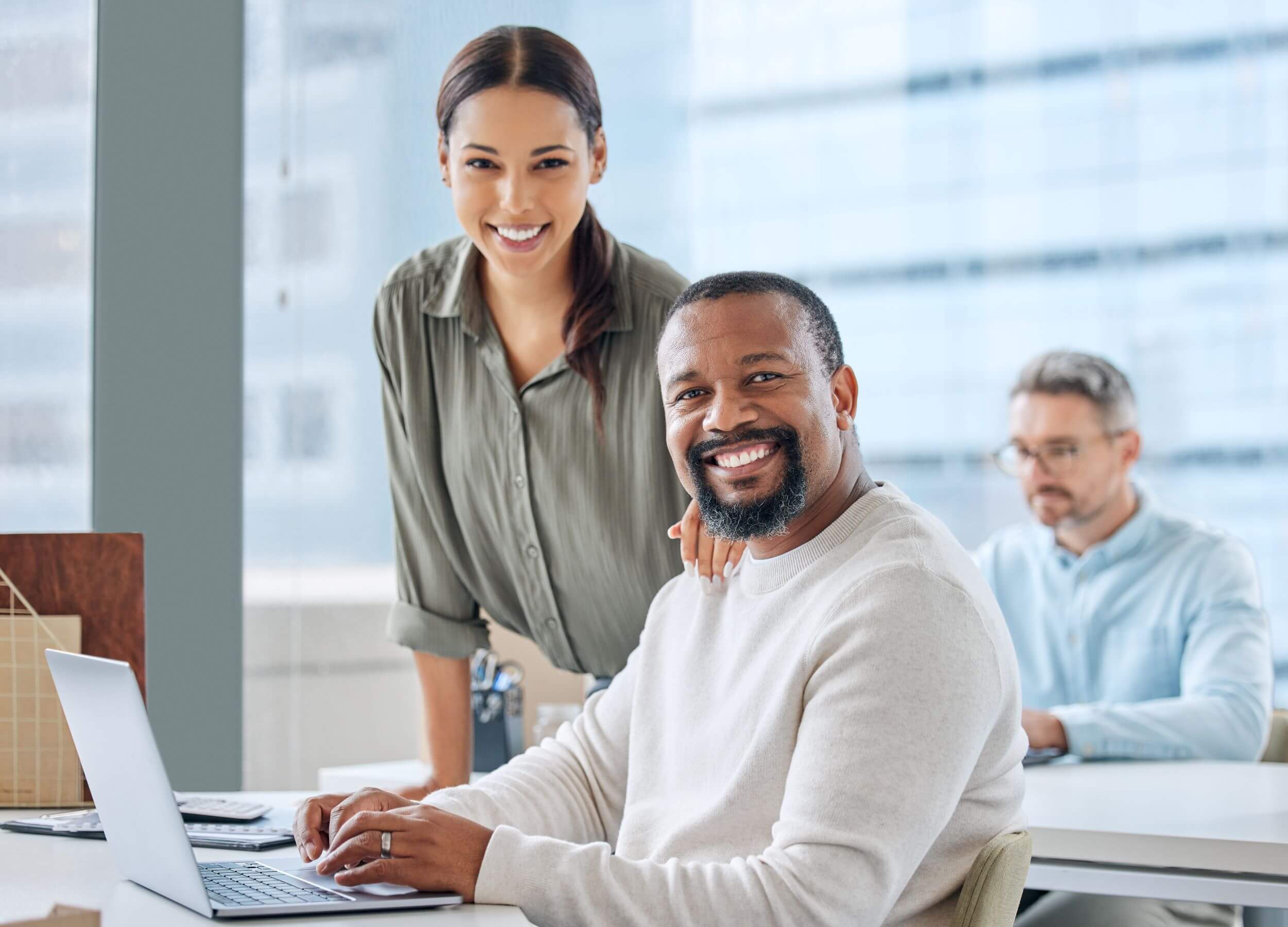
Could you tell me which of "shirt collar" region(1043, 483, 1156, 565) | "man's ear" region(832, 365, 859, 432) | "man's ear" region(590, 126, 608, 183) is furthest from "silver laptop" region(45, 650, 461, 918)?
"shirt collar" region(1043, 483, 1156, 565)

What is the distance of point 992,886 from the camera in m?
1.17

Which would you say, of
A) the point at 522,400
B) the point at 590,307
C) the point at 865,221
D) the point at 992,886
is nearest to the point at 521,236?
the point at 590,307

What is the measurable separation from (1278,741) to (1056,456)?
711 mm

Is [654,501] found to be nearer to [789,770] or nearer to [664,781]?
[664,781]

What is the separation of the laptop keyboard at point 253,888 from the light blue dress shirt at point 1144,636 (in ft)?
4.87

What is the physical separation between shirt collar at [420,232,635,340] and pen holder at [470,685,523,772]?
1.08 meters

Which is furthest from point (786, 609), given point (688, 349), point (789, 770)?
point (688, 349)

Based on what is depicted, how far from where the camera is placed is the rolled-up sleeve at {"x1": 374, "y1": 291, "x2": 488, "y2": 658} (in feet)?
6.73

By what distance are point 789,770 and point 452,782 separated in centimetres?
90

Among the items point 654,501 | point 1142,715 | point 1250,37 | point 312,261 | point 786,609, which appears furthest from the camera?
point 1250,37

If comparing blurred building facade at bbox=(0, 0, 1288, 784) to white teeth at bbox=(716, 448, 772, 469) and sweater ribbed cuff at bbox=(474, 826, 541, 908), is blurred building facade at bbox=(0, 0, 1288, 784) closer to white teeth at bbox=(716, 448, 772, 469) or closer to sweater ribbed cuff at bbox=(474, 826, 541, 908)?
white teeth at bbox=(716, 448, 772, 469)

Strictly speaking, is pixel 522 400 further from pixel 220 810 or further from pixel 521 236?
pixel 220 810

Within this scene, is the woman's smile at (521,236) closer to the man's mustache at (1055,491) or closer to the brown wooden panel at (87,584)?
the brown wooden panel at (87,584)

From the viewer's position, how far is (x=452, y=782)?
202cm
